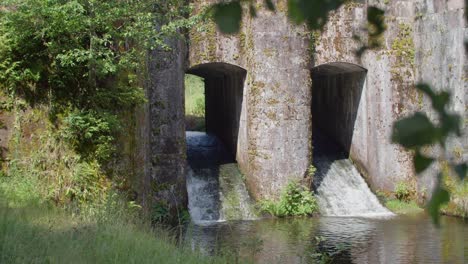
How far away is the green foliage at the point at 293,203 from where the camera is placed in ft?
47.1

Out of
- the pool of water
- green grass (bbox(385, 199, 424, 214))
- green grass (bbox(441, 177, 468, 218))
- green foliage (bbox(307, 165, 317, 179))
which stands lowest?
the pool of water

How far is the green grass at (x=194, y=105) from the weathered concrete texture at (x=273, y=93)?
754 centimetres

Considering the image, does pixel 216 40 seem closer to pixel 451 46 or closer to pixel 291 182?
pixel 291 182

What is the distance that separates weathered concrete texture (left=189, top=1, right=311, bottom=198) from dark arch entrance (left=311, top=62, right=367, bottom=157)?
1.43 m

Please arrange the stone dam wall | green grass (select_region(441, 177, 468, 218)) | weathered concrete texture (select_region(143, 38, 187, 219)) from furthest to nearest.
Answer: the stone dam wall → green grass (select_region(441, 177, 468, 218)) → weathered concrete texture (select_region(143, 38, 187, 219))

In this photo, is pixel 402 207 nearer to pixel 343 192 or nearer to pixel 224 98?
pixel 343 192

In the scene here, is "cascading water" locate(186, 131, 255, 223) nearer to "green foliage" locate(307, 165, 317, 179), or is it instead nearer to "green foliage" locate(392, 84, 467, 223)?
"green foliage" locate(307, 165, 317, 179)

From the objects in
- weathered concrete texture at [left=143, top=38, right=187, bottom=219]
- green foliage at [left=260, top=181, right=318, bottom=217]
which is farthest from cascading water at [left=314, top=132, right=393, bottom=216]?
weathered concrete texture at [left=143, top=38, right=187, bottom=219]

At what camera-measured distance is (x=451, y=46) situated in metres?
14.1

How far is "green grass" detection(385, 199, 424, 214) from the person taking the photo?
1477cm

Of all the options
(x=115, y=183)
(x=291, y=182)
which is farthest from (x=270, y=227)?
(x=115, y=183)

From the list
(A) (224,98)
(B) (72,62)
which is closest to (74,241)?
(B) (72,62)

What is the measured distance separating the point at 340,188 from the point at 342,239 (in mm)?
3995

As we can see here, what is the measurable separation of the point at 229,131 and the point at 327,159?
7.76ft
